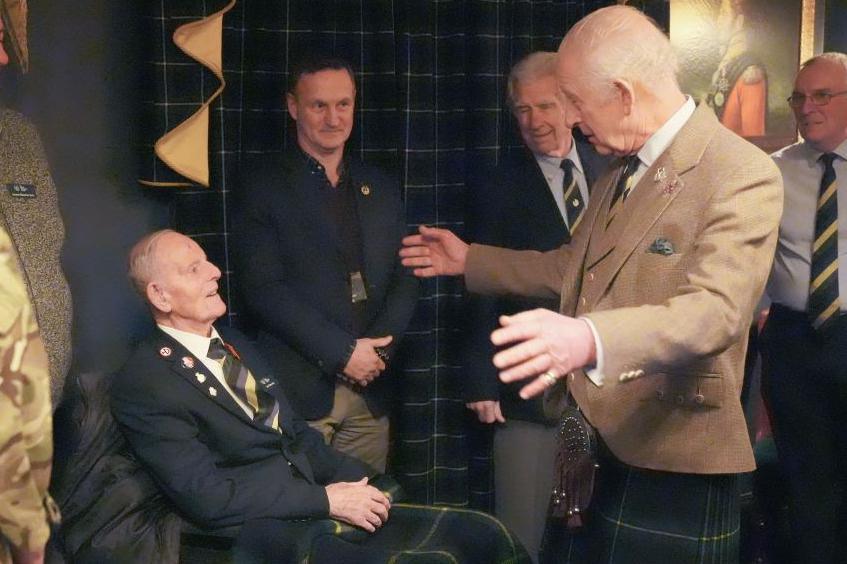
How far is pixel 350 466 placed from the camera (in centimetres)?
255

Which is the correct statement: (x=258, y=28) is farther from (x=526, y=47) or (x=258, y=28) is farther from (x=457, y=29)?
(x=526, y=47)

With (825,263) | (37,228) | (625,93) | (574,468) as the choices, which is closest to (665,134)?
(625,93)

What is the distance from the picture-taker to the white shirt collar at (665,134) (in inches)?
71.7

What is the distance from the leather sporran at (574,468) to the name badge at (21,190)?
1.25 m

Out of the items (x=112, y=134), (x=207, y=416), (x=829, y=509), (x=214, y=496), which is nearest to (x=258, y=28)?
(x=112, y=134)

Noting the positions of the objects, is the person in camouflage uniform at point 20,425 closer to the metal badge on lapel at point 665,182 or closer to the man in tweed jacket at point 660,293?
the man in tweed jacket at point 660,293

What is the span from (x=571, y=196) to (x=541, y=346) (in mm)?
1394

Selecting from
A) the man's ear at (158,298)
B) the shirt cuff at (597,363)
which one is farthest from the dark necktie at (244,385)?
the shirt cuff at (597,363)

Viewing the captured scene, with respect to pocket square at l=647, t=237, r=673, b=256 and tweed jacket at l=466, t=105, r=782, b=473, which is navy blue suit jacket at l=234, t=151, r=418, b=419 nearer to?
tweed jacket at l=466, t=105, r=782, b=473

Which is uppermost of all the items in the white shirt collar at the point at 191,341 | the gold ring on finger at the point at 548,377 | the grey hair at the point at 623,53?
the grey hair at the point at 623,53

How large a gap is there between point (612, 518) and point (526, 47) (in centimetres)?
176

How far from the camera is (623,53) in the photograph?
1.78 metres

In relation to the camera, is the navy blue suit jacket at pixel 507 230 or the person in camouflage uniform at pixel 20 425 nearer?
the person in camouflage uniform at pixel 20 425

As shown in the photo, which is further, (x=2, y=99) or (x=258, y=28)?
(x=258, y=28)
